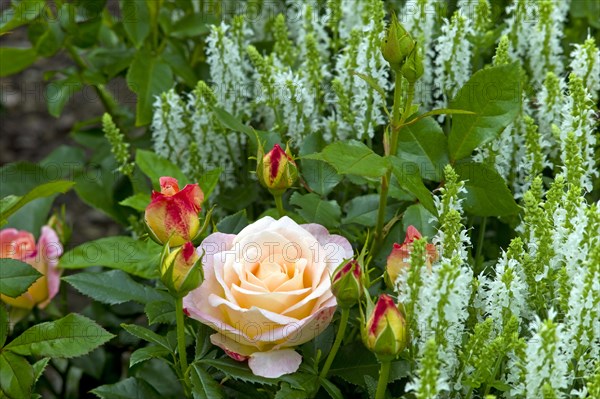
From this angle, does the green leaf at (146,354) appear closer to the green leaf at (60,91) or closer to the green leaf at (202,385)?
the green leaf at (202,385)

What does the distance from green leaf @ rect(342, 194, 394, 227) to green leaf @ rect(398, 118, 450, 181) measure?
3.0 inches

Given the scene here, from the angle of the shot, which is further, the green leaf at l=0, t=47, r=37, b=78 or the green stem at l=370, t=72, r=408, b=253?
the green leaf at l=0, t=47, r=37, b=78

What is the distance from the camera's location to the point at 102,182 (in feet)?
4.75

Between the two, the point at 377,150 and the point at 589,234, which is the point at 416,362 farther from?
the point at 377,150

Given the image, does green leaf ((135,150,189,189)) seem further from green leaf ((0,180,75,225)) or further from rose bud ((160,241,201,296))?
rose bud ((160,241,201,296))

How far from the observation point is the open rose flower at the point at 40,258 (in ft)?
3.91

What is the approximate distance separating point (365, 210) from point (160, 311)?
25 centimetres

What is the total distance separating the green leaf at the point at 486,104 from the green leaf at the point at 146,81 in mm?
464

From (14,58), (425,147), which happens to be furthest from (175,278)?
(14,58)

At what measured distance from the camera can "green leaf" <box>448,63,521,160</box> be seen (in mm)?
887

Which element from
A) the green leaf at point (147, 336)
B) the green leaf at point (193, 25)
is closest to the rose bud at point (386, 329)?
the green leaf at point (147, 336)

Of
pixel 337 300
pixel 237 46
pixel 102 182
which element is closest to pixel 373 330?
pixel 337 300

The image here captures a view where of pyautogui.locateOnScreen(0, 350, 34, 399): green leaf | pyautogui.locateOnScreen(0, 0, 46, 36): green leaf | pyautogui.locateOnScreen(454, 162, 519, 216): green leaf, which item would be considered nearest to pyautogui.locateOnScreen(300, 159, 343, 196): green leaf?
pyautogui.locateOnScreen(454, 162, 519, 216): green leaf

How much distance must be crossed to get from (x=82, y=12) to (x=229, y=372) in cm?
77
